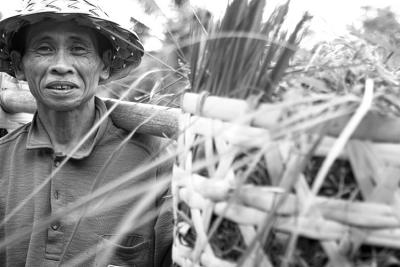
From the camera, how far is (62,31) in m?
1.42

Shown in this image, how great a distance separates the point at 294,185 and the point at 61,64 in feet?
3.59

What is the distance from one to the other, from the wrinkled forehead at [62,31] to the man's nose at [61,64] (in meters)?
0.04

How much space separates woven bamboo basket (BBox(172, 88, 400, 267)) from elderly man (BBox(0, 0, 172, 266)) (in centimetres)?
85

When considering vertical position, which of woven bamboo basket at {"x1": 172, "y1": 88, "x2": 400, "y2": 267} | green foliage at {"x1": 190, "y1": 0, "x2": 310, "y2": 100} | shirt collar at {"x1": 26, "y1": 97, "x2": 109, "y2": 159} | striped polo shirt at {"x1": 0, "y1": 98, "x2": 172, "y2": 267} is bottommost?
striped polo shirt at {"x1": 0, "y1": 98, "x2": 172, "y2": 267}

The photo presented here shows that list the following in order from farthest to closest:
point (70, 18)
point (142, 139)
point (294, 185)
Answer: point (142, 139)
point (70, 18)
point (294, 185)

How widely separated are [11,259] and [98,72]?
0.53 m

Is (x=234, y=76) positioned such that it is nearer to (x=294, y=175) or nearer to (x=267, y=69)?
(x=267, y=69)

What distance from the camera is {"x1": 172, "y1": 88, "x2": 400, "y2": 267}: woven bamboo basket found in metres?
0.41

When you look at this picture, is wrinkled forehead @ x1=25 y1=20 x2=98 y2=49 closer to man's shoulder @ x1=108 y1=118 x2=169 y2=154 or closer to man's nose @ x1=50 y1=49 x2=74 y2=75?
Answer: man's nose @ x1=50 y1=49 x2=74 y2=75

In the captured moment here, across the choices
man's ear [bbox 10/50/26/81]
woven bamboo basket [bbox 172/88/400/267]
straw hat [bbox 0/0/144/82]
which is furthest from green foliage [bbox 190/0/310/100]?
man's ear [bbox 10/50/26/81]

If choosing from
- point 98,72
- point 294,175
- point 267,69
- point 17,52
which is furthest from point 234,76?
point 17,52

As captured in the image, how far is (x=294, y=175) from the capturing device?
0.41 m

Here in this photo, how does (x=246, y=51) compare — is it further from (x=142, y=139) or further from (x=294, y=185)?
(x=142, y=139)

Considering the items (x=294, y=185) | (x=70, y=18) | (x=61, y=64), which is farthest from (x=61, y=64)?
(x=294, y=185)
